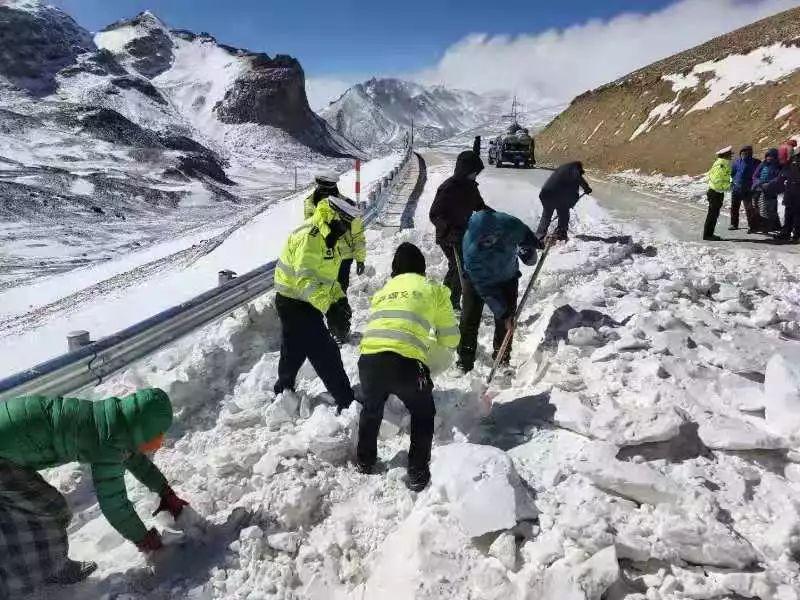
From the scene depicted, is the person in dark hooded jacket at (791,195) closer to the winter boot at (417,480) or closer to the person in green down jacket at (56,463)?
the winter boot at (417,480)

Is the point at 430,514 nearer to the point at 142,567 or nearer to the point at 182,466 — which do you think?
the point at 142,567

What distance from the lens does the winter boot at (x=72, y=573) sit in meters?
3.04

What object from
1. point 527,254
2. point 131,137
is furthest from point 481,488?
point 131,137

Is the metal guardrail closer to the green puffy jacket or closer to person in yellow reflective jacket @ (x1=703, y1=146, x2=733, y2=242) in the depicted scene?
the green puffy jacket

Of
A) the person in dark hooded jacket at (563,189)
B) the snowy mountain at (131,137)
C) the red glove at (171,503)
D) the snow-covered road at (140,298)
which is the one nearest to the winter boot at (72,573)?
the red glove at (171,503)

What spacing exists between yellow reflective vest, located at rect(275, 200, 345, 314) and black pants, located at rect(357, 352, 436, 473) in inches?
37.5

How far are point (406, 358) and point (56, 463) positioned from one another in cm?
205

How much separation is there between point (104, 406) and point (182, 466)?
3.87 ft

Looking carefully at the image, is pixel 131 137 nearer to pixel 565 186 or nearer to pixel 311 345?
pixel 565 186

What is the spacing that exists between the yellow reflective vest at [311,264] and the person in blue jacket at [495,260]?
1393mm

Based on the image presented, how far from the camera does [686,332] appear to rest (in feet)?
16.2

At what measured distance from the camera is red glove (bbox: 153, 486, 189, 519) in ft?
11.3

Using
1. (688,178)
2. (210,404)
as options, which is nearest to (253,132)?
(688,178)

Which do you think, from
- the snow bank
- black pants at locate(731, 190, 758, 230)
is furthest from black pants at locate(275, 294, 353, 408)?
black pants at locate(731, 190, 758, 230)
